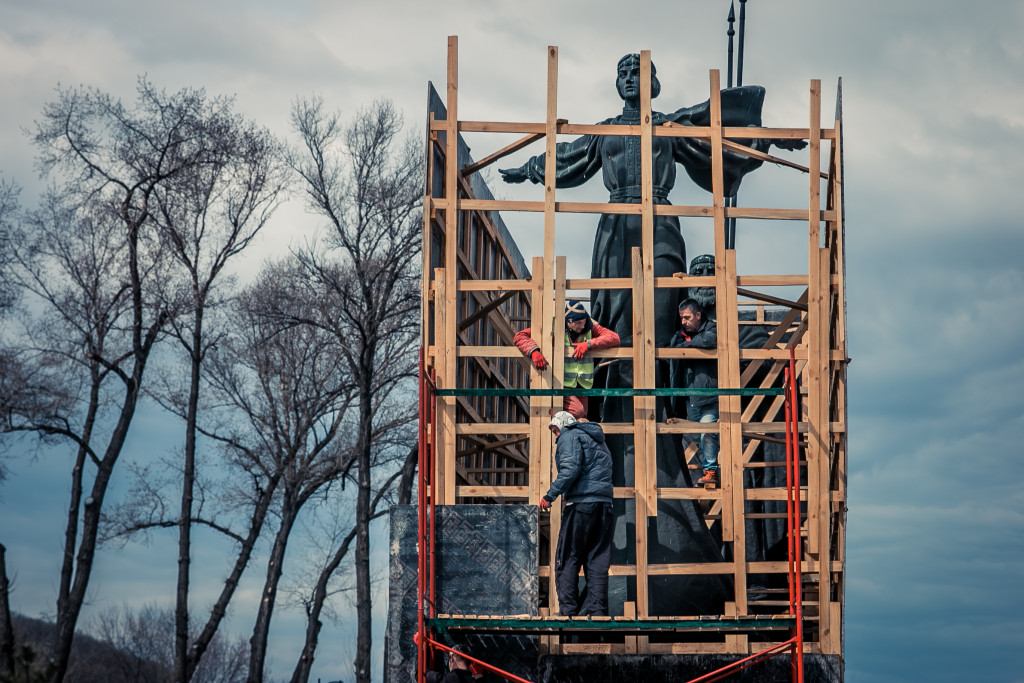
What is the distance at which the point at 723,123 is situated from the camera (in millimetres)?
12359

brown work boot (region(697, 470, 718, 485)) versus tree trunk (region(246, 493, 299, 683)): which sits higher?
brown work boot (region(697, 470, 718, 485))

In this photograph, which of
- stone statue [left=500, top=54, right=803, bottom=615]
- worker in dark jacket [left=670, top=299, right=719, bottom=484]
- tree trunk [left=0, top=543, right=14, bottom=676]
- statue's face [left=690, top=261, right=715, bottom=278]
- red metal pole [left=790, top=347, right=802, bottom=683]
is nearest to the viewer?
red metal pole [left=790, top=347, right=802, bottom=683]

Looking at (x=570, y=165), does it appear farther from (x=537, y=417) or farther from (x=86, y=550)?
(x=86, y=550)

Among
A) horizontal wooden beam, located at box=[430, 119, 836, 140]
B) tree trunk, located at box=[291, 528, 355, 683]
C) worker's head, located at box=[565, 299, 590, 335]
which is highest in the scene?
horizontal wooden beam, located at box=[430, 119, 836, 140]

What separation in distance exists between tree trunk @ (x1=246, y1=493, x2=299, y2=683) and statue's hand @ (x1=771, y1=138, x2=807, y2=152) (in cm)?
1975

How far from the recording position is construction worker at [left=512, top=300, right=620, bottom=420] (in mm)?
10391

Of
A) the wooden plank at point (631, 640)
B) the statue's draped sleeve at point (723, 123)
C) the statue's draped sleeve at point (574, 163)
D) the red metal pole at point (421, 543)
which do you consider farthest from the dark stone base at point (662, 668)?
the statue's draped sleeve at point (574, 163)

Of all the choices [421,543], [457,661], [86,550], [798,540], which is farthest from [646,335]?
[86,550]

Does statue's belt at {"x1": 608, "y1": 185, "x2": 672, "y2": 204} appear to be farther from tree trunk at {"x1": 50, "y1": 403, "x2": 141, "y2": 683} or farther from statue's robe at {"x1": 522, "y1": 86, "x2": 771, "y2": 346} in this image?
tree trunk at {"x1": 50, "y1": 403, "x2": 141, "y2": 683}

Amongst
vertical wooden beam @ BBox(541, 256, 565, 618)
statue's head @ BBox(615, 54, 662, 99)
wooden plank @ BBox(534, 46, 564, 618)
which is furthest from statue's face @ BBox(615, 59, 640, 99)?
vertical wooden beam @ BBox(541, 256, 565, 618)

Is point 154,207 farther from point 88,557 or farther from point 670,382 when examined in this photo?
point 670,382

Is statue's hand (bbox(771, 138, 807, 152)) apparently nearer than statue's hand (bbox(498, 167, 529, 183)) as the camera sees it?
Yes

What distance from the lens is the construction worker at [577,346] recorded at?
10391mm

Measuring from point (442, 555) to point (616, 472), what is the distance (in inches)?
91.0
